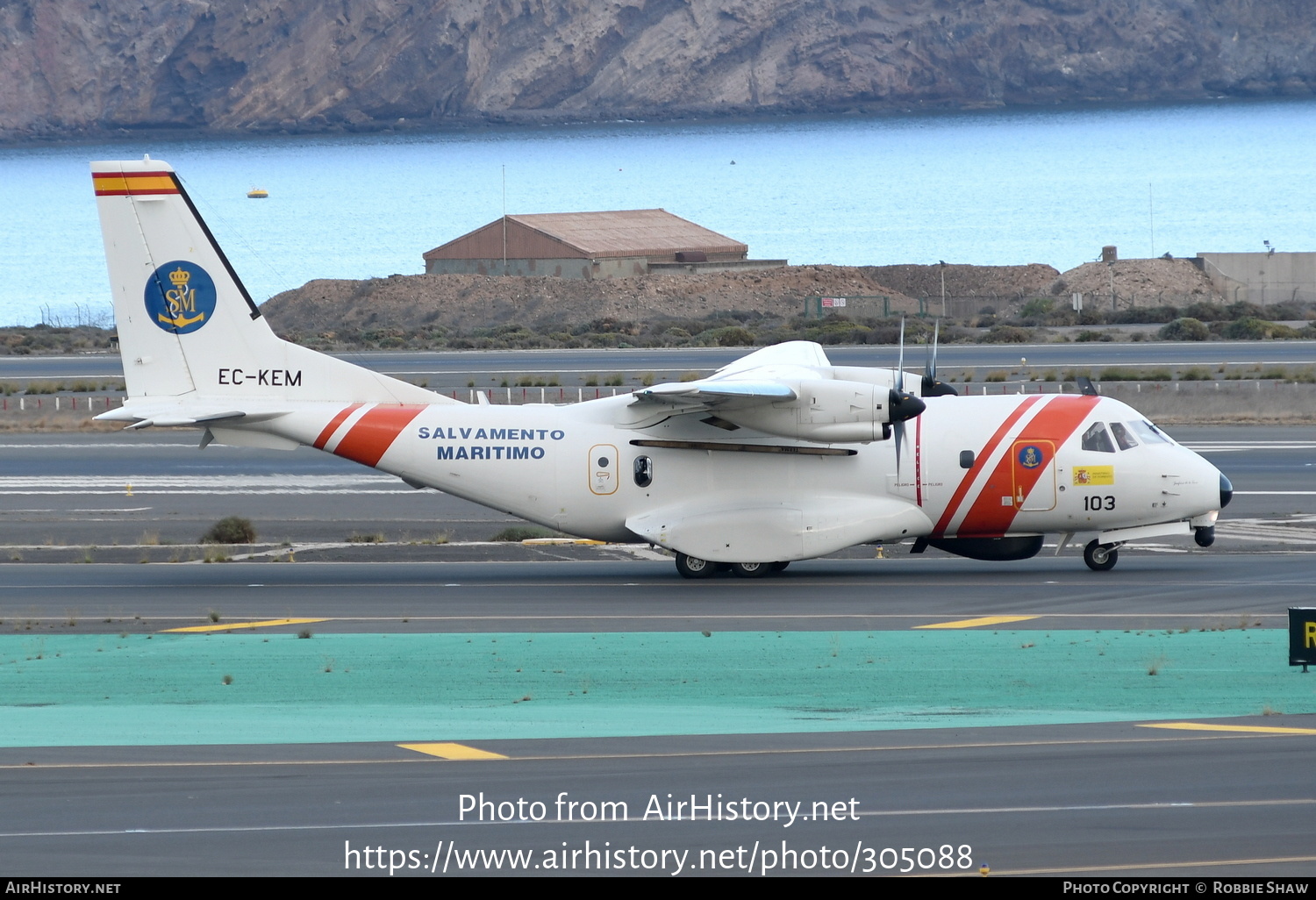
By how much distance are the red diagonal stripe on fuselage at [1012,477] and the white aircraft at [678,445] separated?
3 cm

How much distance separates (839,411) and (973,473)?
2568 mm

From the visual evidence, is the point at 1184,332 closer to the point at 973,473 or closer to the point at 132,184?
the point at 973,473

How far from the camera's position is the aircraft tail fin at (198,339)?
83.3ft

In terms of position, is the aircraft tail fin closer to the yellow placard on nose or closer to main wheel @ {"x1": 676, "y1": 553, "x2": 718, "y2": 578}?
main wheel @ {"x1": 676, "y1": 553, "x2": 718, "y2": 578}

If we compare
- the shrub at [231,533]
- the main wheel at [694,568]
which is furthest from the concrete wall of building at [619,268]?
the main wheel at [694,568]

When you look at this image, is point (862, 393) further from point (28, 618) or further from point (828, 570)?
point (28, 618)

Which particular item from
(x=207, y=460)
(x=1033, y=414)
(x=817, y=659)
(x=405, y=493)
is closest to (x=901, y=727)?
(x=817, y=659)

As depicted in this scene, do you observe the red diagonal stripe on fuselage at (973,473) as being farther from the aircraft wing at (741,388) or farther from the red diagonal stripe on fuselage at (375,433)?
the red diagonal stripe on fuselage at (375,433)

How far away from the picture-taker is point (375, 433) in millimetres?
25344

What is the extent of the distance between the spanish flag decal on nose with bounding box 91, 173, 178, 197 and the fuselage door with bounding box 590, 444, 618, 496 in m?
8.08

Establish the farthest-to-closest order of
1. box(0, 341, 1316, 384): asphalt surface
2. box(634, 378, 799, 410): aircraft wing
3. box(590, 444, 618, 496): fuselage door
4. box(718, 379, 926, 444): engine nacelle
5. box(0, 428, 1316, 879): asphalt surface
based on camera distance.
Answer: box(0, 341, 1316, 384): asphalt surface → box(590, 444, 618, 496): fuselage door → box(718, 379, 926, 444): engine nacelle → box(634, 378, 799, 410): aircraft wing → box(0, 428, 1316, 879): asphalt surface

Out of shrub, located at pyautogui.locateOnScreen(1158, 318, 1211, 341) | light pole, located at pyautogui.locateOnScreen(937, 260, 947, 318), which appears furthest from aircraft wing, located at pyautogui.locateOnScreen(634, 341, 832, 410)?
light pole, located at pyautogui.locateOnScreen(937, 260, 947, 318)

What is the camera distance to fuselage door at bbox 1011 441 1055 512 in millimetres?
24625

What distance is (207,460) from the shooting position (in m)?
42.4
